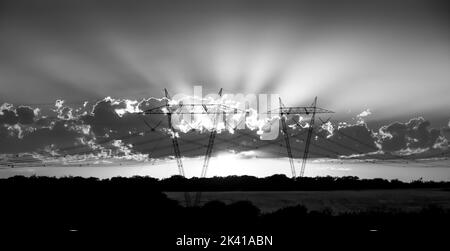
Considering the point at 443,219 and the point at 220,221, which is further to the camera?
the point at 443,219

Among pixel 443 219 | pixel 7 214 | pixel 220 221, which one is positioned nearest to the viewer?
pixel 7 214

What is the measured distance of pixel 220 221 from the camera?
541ft

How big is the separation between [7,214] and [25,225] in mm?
20480

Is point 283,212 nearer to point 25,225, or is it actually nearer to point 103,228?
point 103,228

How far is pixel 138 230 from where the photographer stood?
132875mm
